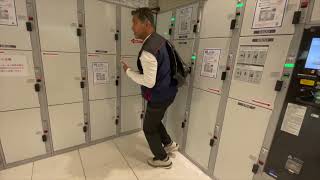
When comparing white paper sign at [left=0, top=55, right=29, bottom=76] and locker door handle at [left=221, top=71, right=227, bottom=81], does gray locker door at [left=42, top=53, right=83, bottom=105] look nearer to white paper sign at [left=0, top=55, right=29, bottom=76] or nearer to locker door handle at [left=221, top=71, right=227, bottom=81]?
white paper sign at [left=0, top=55, right=29, bottom=76]

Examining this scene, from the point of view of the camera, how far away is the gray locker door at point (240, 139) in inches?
58.6

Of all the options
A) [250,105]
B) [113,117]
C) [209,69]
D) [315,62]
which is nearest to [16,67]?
[113,117]

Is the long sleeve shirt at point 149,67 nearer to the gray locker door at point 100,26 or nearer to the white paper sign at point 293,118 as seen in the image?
the gray locker door at point 100,26

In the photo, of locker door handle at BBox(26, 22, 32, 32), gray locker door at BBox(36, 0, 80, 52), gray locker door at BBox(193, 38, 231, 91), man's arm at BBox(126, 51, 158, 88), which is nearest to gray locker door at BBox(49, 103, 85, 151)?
gray locker door at BBox(36, 0, 80, 52)

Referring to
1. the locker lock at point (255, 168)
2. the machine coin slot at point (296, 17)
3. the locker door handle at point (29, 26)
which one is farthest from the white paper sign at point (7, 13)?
the locker lock at point (255, 168)

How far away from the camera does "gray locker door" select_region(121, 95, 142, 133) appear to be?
9.12 ft

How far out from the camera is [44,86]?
1.99 meters

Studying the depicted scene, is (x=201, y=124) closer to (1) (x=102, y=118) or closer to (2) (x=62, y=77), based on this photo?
(1) (x=102, y=118)

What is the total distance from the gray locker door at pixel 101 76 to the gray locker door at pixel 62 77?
16 centimetres

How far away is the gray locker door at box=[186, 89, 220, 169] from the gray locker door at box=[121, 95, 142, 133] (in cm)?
107

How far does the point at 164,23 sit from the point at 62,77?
168cm

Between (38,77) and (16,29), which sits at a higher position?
(16,29)

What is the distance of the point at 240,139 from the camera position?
5.37 feet

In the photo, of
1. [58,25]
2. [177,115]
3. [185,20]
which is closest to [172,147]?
[177,115]
